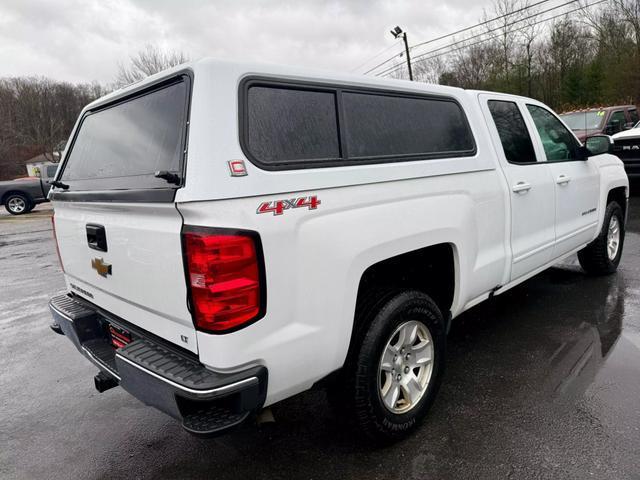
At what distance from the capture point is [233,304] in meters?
1.76

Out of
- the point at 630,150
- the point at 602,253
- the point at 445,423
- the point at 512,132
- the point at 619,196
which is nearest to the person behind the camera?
the point at 445,423

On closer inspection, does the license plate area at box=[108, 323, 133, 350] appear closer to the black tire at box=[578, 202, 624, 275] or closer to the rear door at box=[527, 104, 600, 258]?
the rear door at box=[527, 104, 600, 258]

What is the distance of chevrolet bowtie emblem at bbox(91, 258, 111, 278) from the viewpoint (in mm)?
2299

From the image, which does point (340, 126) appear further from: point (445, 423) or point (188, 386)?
point (445, 423)

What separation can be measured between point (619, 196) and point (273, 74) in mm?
4757

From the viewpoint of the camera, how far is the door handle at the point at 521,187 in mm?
3168

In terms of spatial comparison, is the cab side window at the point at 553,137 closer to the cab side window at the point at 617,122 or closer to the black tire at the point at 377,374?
the black tire at the point at 377,374

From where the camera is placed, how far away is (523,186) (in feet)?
10.6

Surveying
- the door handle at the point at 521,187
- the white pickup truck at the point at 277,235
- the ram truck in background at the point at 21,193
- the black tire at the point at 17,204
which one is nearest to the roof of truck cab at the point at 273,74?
the white pickup truck at the point at 277,235

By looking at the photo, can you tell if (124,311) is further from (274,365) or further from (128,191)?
(274,365)

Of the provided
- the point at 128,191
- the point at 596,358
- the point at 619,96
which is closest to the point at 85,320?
the point at 128,191

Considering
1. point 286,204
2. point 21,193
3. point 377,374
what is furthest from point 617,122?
point 21,193

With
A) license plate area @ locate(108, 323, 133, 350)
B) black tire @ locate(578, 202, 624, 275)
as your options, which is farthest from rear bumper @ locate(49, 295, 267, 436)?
black tire @ locate(578, 202, 624, 275)

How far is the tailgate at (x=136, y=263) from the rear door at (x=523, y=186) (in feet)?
7.78
